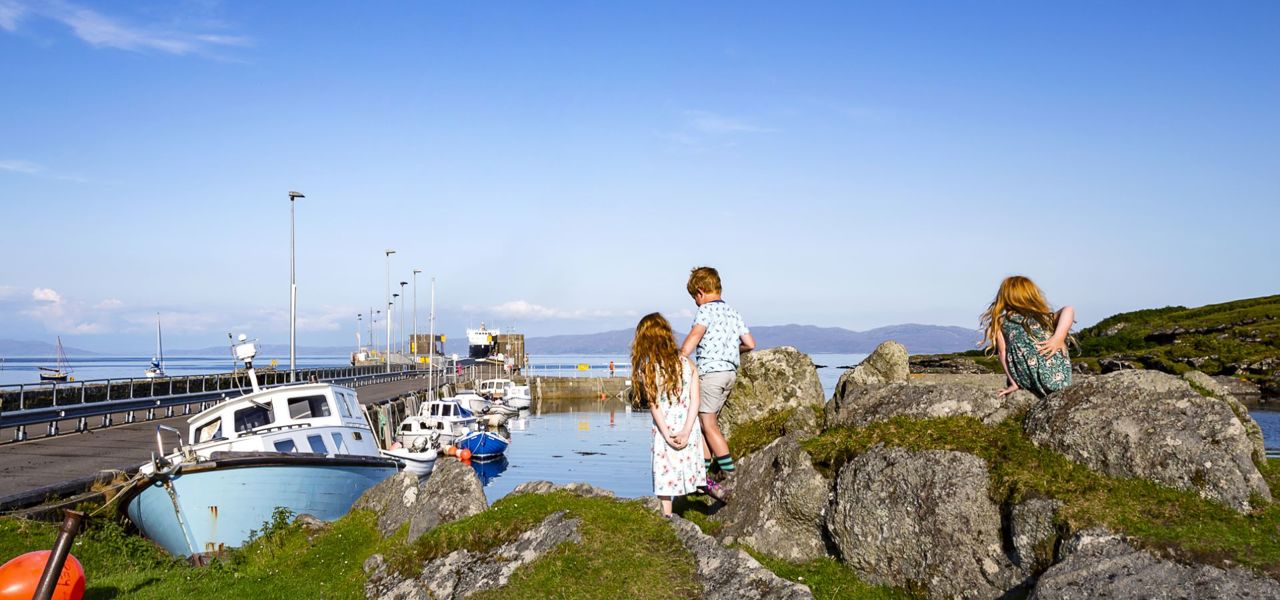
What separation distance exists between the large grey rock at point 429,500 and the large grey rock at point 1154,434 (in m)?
6.44

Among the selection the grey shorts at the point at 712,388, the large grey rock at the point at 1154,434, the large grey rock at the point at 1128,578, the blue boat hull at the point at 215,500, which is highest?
the grey shorts at the point at 712,388

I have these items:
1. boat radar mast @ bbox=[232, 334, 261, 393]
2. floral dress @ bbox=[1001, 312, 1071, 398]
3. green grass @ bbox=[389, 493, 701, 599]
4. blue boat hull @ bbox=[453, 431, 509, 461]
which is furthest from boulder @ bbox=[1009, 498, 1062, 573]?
blue boat hull @ bbox=[453, 431, 509, 461]

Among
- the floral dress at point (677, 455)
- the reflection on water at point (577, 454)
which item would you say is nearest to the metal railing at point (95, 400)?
the reflection on water at point (577, 454)

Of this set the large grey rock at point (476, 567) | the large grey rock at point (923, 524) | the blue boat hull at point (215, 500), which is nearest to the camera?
the large grey rock at point (923, 524)

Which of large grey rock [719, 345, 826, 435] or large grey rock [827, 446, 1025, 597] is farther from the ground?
large grey rock [719, 345, 826, 435]

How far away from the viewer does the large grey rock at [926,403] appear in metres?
10.2

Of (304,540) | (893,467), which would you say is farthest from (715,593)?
(304,540)

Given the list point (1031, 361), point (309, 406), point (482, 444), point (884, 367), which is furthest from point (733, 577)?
point (482, 444)

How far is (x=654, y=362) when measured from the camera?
10016 mm

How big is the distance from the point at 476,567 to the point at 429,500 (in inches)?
126

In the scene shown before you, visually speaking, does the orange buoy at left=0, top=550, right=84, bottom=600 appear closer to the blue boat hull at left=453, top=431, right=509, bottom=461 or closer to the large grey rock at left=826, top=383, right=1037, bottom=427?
the large grey rock at left=826, top=383, right=1037, bottom=427

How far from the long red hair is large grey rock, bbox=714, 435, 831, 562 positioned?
171cm

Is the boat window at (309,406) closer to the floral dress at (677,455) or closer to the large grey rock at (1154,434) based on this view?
the floral dress at (677,455)

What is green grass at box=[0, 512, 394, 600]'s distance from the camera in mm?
10531
